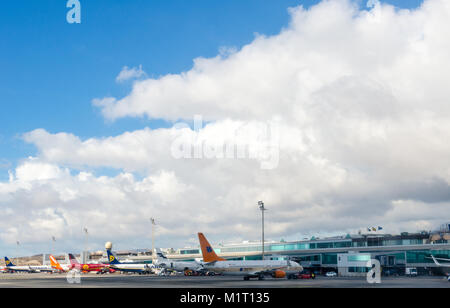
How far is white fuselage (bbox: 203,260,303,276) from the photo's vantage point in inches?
4149

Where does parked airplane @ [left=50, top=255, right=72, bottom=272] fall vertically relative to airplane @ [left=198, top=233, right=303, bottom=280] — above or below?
below

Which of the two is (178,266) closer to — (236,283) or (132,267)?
(132,267)

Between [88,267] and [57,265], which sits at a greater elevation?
[57,265]

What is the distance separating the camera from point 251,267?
10556 cm

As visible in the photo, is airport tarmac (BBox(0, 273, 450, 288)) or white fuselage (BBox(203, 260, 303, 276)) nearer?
airport tarmac (BBox(0, 273, 450, 288))

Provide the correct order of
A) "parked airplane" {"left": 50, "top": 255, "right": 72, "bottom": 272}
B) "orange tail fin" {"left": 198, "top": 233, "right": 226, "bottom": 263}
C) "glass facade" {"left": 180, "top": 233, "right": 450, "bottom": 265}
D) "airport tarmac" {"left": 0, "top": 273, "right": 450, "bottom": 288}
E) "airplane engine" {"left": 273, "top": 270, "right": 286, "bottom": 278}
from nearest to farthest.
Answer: "airport tarmac" {"left": 0, "top": 273, "right": 450, "bottom": 288}
"airplane engine" {"left": 273, "top": 270, "right": 286, "bottom": 278}
"orange tail fin" {"left": 198, "top": 233, "right": 226, "bottom": 263}
"glass facade" {"left": 180, "top": 233, "right": 450, "bottom": 265}
"parked airplane" {"left": 50, "top": 255, "right": 72, "bottom": 272}

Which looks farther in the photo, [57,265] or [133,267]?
[57,265]

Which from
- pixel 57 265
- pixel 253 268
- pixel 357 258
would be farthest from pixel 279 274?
pixel 57 265

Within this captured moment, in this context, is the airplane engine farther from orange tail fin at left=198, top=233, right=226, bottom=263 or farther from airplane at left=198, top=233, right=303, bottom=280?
orange tail fin at left=198, top=233, right=226, bottom=263

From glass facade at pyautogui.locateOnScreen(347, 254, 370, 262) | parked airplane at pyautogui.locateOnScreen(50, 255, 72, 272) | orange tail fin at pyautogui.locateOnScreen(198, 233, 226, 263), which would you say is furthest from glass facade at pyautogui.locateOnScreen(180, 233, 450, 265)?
parked airplane at pyautogui.locateOnScreen(50, 255, 72, 272)

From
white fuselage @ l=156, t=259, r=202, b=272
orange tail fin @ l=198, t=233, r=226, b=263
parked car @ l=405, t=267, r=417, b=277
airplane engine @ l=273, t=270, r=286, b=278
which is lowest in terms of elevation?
parked car @ l=405, t=267, r=417, b=277

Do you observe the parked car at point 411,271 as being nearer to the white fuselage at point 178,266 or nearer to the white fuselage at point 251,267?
the white fuselage at point 251,267
